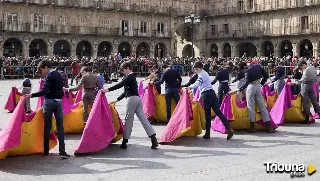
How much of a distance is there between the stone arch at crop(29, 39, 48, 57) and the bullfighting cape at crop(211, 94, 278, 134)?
3311cm

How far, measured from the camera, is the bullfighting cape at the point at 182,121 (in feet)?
30.8

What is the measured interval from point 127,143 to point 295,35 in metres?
→ 38.1

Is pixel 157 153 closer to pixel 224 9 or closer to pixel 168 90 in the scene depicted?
pixel 168 90

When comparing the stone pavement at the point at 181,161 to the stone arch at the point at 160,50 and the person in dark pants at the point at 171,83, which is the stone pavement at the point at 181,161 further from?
the stone arch at the point at 160,50

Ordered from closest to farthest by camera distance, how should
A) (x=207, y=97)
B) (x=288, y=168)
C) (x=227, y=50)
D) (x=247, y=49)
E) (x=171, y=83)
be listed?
(x=288, y=168) → (x=207, y=97) → (x=171, y=83) → (x=247, y=49) → (x=227, y=50)

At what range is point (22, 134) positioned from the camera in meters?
8.08

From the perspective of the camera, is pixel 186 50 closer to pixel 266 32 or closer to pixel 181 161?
pixel 266 32

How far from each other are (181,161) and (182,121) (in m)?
1.75

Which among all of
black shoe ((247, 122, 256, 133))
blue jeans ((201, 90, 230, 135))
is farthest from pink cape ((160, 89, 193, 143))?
black shoe ((247, 122, 256, 133))

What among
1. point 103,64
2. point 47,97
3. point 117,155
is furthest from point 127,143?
point 103,64

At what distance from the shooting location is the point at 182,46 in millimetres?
54531

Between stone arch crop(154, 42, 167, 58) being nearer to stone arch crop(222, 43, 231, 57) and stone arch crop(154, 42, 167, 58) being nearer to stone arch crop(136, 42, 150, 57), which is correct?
stone arch crop(136, 42, 150, 57)

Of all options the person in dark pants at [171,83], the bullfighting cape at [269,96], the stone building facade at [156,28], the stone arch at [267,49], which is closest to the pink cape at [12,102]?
the person in dark pants at [171,83]

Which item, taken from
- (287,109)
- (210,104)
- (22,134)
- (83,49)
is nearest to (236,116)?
(210,104)
